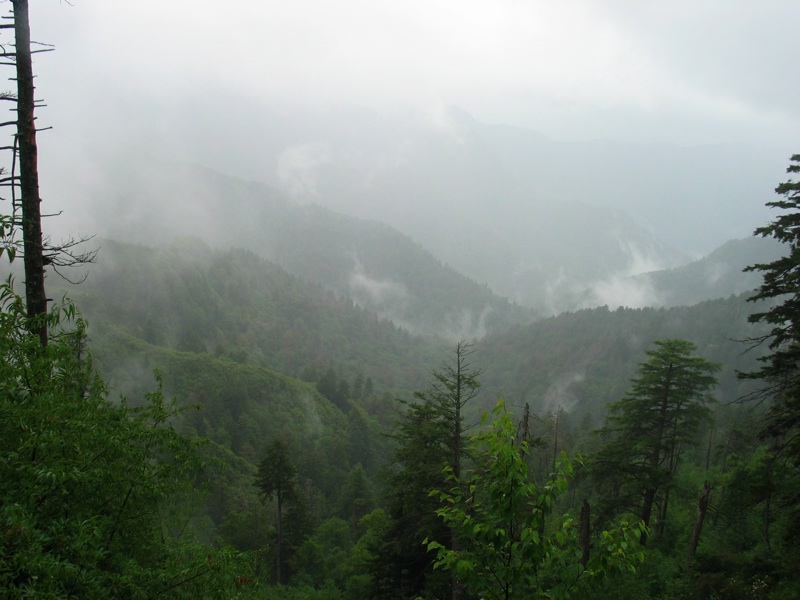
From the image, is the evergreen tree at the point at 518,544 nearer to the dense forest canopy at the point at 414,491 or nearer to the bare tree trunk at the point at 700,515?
the dense forest canopy at the point at 414,491

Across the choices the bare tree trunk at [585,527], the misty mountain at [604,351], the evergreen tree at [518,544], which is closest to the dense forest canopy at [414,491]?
the evergreen tree at [518,544]

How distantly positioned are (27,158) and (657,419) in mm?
23744

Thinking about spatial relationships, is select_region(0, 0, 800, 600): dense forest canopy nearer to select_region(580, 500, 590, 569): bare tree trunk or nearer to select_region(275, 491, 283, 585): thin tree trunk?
select_region(580, 500, 590, 569): bare tree trunk

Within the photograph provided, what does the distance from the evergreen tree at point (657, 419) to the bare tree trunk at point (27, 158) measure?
21481 millimetres

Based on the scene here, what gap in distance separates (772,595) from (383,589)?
46.9 ft

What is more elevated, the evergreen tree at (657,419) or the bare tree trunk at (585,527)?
the evergreen tree at (657,419)

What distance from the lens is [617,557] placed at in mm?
5922

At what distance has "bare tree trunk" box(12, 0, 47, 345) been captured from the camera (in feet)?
29.0

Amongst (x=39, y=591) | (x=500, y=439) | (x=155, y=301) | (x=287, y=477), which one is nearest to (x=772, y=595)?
(x=500, y=439)

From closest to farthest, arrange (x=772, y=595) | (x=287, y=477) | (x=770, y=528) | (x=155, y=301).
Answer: (x=772, y=595), (x=770, y=528), (x=287, y=477), (x=155, y=301)

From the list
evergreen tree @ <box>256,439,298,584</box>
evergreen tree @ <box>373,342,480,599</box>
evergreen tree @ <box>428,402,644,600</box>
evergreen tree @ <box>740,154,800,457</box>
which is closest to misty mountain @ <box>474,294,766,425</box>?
evergreen tree @ <box>256,439,298,584</box>

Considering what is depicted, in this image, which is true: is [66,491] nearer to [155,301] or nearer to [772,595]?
[772,595]

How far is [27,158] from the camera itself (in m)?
8.88

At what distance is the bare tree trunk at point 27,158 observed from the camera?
8.85 meters
